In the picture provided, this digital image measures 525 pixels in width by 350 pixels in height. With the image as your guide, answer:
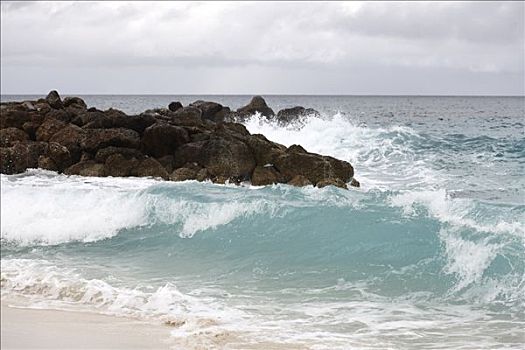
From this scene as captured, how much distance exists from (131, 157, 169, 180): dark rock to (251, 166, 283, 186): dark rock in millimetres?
1964

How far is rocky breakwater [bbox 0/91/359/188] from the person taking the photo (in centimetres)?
1331

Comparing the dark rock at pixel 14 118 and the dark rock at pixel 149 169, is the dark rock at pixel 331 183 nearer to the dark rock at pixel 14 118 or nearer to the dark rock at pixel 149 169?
the dark rock at pixel 149 169

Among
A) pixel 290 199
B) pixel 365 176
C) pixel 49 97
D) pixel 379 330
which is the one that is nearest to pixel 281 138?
pixel 365 176

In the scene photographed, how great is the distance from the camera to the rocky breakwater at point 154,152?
13.3 m

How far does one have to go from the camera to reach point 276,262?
24.5 ft

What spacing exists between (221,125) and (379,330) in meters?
11.2

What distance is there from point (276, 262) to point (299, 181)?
230 inches

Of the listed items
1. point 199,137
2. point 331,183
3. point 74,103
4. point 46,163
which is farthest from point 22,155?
point 74,103

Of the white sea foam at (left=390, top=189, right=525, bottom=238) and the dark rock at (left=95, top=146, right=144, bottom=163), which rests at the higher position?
the dark rock at (left=95, top=146, right=144, bottom=163)

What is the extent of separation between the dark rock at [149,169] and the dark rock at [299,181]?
9.20ft

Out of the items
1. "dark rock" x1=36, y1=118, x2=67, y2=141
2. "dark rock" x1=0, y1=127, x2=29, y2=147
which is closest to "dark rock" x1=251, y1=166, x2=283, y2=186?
"dark rock" x1=36, y1=118, x2=67, y2=141

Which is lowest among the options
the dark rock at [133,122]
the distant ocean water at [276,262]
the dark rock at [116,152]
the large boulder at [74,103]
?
the distant ocean water at [276,262]

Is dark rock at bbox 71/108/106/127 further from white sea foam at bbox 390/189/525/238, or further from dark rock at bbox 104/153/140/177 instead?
white sea foam at bbox 390/189/525/238

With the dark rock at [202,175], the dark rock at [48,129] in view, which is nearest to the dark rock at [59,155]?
the dark rock at [48,129]
